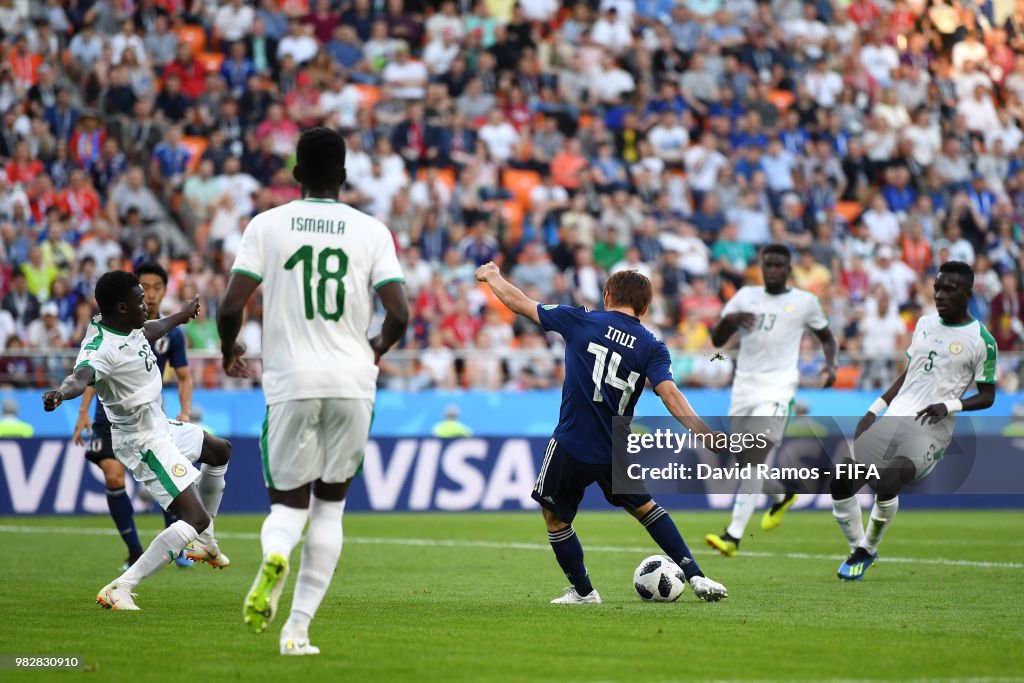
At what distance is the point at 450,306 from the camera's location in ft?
76.3

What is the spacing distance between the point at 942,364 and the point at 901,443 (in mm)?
742

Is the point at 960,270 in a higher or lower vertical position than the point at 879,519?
higher

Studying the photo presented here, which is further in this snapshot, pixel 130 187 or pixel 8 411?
pixel 130 187

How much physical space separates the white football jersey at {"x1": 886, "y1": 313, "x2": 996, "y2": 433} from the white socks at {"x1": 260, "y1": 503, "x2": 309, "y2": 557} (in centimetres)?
647

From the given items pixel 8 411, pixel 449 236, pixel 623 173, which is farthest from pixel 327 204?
pixel 623 173

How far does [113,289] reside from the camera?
10258 millimetres

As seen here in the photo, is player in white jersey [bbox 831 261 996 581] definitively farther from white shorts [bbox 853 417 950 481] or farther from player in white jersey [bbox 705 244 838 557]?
player in white jersey [bbox 705 244 838 557]

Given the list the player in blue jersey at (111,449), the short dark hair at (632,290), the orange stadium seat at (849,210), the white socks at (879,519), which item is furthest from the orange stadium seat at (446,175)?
the short dark hair at (632,290)

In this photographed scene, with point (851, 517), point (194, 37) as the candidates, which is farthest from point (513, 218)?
point (851, 517)

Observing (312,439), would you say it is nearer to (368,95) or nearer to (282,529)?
(282,529)

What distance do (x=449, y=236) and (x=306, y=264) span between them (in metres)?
17.3

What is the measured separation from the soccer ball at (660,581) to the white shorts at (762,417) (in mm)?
4855

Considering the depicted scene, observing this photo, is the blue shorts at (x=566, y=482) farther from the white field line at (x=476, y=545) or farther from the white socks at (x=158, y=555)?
the white field line at (x=476, y=545)

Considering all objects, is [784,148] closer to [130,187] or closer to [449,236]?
[449,236]
